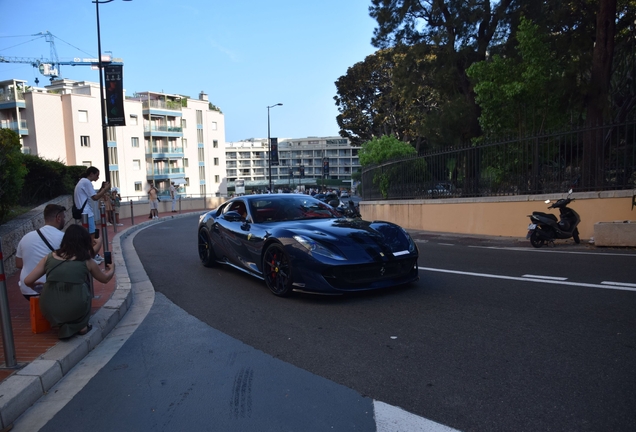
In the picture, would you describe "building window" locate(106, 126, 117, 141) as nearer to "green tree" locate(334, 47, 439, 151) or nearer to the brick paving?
"green tree" locate(334, 47, 439, 151)

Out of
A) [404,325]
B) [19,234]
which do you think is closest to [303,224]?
[404,325]

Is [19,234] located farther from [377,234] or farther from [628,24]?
[628,24]

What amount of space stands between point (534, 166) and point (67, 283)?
10.8 metres

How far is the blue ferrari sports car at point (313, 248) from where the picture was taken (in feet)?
18.5

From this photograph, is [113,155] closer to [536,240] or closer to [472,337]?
[536,240]

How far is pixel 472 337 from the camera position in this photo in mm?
4359

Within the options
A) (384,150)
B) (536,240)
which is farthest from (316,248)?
(384,150)

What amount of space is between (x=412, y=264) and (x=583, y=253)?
4.65m

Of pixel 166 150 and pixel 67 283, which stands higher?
pixel 166 150

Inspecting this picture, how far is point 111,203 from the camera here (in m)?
17.2

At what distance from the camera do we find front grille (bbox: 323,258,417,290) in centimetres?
557

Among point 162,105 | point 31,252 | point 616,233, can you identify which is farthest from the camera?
point 162,105

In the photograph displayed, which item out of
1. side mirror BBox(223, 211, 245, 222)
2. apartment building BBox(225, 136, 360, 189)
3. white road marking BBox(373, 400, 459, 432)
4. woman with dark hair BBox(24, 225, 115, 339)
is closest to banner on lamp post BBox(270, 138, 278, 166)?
side mirror BBox(223, 211, 245, 222)

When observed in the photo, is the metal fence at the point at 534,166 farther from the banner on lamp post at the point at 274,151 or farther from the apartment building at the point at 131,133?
the apartment building at the point at 131,133
